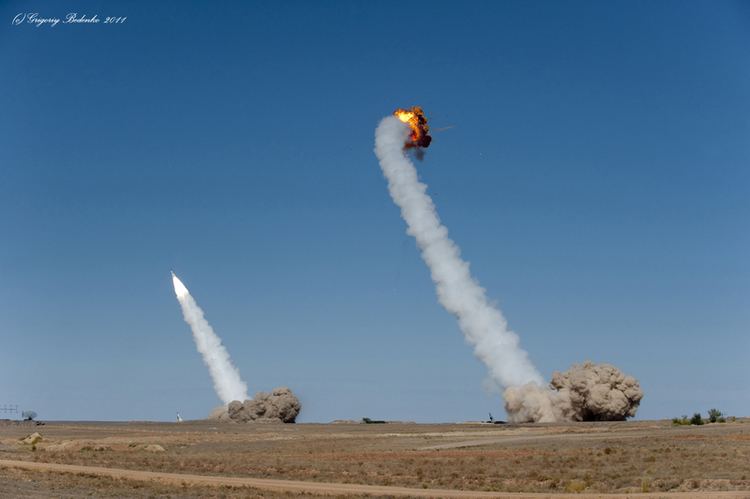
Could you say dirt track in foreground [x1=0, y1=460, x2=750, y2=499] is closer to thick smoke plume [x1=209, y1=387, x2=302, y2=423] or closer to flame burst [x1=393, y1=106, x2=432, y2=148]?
flame burst [x1=393, y1=106, x2=432, y2=148]

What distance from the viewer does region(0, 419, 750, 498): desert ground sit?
49.0 m

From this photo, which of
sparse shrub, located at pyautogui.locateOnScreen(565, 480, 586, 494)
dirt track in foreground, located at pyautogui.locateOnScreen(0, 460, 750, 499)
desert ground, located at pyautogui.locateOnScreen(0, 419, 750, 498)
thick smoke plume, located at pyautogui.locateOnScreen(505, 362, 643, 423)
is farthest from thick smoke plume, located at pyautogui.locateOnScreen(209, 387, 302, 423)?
sparse shrub, located at pyautogui.locateOnScreen(565, 480, 586, 494)

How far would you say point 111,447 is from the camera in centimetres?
8806

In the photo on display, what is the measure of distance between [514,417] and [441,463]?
6422 centimetres

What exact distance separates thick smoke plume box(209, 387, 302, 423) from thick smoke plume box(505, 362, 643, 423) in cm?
3678

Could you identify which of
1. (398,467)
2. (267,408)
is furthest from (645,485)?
(267,408)

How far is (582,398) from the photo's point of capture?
122125mm

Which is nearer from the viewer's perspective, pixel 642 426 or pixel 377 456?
pixel 377 456

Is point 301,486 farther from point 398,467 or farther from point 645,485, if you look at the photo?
point 645,485

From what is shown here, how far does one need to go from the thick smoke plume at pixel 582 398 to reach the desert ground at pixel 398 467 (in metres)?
28.7

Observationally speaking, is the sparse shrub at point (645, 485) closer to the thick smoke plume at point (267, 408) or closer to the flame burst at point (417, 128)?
the flame burst at point (417, 128)

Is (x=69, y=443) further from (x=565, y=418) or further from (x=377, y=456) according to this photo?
(x=565, y=418)

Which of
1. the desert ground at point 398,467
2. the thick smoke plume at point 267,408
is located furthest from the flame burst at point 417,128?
the thick smoke plume at point 267,408

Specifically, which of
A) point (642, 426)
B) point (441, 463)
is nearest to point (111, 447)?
point (441, 463)
